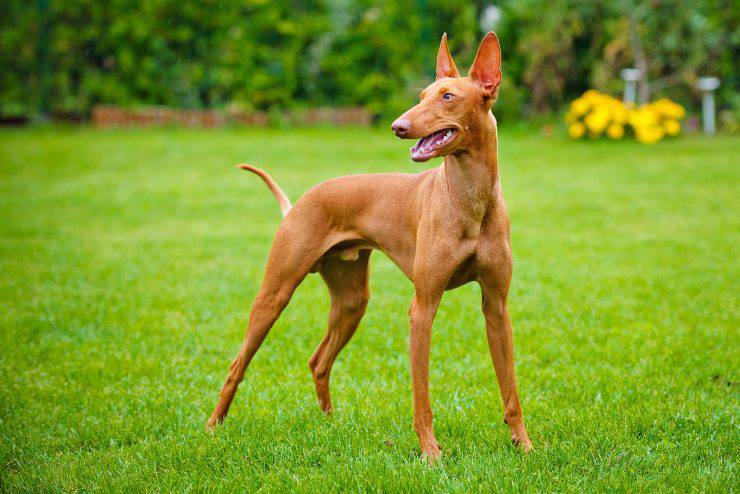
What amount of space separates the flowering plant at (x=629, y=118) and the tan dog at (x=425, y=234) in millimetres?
11046

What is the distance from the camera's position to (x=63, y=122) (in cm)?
1814

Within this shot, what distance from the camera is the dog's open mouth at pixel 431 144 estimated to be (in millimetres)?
2895

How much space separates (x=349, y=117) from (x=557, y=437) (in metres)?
14.4

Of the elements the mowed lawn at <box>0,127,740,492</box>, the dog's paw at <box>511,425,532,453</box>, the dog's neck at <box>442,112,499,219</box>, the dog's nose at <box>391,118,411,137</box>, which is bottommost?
the mowed lawn at <box>0,127,740,492</box>

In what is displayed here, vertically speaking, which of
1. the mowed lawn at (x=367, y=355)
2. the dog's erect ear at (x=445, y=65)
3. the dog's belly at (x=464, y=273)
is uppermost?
the dog's erect ear at (x=445, y=65)

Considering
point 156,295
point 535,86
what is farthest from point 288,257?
point 535,86

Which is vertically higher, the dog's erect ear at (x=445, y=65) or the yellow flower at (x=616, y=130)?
the dog's erect ear at (x=445, y=65)

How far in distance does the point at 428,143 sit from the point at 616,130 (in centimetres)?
1188

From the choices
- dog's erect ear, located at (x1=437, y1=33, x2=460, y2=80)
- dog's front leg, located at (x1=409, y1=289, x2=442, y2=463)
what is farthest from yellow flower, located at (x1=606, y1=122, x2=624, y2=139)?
dog's front leg, located at (x1=409, y1=289, x2=442, y2=463)

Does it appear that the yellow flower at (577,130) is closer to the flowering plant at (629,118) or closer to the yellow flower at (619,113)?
the flowering plant at (629,118)

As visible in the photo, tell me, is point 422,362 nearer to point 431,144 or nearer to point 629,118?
point 431,144

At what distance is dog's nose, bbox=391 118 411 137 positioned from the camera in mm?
2861

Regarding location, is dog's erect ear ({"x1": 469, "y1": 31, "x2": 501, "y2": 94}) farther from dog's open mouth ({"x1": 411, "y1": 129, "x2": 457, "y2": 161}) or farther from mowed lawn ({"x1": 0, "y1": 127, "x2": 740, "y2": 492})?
mowed lawn ({"x1": 0, "y1": 127, "x2": 740, "y2": 492})

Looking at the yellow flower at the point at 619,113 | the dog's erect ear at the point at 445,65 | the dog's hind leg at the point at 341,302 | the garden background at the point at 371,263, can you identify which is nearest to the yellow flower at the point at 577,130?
the garden background at the point at 371,263
